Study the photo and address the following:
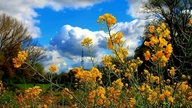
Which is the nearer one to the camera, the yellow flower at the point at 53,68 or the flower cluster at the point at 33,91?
the yellow flower at the point at 53,68

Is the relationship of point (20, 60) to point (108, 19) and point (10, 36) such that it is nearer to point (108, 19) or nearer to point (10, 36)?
point (108, 19)

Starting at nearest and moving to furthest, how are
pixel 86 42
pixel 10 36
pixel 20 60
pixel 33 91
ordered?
pixel 20 60, pixel 86 42, pixel 33 91, pixel 10 36

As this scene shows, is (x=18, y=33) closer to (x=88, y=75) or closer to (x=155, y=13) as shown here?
(x=155, y=13)

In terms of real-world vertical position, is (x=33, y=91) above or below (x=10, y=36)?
below

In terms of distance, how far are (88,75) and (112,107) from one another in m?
0.86

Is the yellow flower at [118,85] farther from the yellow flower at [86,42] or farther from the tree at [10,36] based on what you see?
the tree at [10,36]

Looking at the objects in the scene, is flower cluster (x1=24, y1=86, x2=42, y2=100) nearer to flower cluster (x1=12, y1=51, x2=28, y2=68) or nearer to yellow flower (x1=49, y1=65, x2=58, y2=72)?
yellow flower (x1=49, y1=65, x2=58, y2=72)

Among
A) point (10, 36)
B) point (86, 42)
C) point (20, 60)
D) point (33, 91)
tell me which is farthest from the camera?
point (10, 36)

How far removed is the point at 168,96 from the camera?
147 inches

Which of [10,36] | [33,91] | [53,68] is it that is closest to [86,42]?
[53,68]

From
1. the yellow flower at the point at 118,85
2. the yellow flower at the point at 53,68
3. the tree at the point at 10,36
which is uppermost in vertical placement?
the tree at the point at 10,36

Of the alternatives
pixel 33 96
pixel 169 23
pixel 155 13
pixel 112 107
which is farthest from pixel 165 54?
pixel 155 13

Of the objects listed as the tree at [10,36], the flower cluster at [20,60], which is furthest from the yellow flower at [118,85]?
the tree at [10,36]

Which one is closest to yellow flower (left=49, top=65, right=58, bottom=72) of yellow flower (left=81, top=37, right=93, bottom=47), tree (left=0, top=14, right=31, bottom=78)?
yellow flower (left=81, top=37, right=93, bottom=47)
